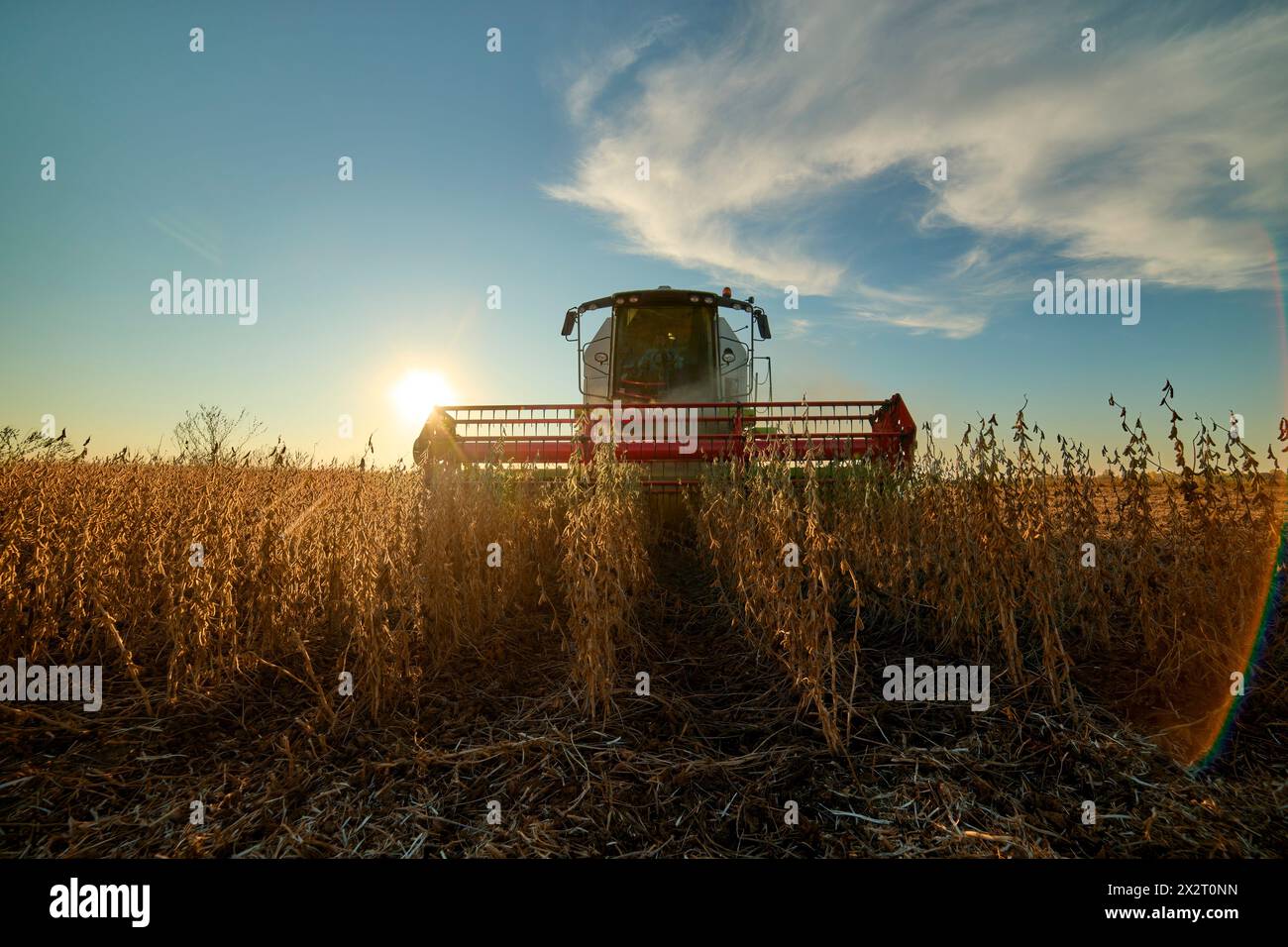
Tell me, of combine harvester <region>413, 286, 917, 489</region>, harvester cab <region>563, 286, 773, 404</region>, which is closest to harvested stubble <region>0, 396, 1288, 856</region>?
combine harvester <region>413, 286, 917, 489</region>

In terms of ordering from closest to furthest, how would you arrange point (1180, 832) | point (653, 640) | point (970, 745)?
point (1180, 832)
point (970, 745)
point (653, 640)

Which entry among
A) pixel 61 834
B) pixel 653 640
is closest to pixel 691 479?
pixel 653 640

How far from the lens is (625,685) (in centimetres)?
328

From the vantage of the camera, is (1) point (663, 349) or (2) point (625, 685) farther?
(1) point (663, 349)

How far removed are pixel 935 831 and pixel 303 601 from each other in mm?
3478

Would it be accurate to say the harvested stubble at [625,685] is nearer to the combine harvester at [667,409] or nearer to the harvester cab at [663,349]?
the combine harvester at [667,409]

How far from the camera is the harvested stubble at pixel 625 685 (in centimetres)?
221

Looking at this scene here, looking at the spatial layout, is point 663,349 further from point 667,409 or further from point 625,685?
point 625,685

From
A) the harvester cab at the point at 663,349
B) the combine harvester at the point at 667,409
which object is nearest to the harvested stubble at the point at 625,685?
the combine harvester at the point at 667,409

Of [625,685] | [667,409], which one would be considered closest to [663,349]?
[667,409]

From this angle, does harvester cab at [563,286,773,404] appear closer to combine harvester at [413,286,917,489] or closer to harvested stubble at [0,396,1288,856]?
combine harvester at [413,286,917,489]

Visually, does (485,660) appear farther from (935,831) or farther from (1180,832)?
(1180,832)

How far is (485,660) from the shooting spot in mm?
3596

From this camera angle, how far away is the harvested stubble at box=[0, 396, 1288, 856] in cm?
221
